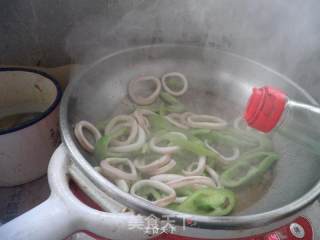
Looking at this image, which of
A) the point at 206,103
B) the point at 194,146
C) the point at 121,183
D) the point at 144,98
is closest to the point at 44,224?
the point at 121,183

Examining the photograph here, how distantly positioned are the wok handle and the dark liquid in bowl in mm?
632

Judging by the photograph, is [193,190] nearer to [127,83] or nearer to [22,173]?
[127,83]

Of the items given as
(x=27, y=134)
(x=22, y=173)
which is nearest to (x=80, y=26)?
(x=27, y=134)

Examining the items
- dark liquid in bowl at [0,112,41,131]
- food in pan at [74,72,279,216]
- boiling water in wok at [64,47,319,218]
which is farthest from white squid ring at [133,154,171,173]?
dark liquid in bowl at [0,112,41,131]

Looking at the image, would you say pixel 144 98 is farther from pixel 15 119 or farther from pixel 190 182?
pixel 15 119

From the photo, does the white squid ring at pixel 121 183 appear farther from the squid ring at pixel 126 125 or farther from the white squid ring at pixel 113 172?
the squid ring at pixel 126 125

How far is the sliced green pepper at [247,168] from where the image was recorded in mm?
775

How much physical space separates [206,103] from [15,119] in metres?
0.68

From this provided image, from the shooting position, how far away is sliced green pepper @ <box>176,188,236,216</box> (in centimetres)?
67

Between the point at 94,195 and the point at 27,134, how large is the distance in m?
0.44

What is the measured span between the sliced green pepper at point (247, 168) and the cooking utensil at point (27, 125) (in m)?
0.57

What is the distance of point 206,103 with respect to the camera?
104 centimetres

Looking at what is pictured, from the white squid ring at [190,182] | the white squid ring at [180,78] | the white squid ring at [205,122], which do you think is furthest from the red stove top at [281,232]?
the white squid ring at [180,78]

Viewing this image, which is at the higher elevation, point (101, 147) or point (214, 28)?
point (214, 28)
